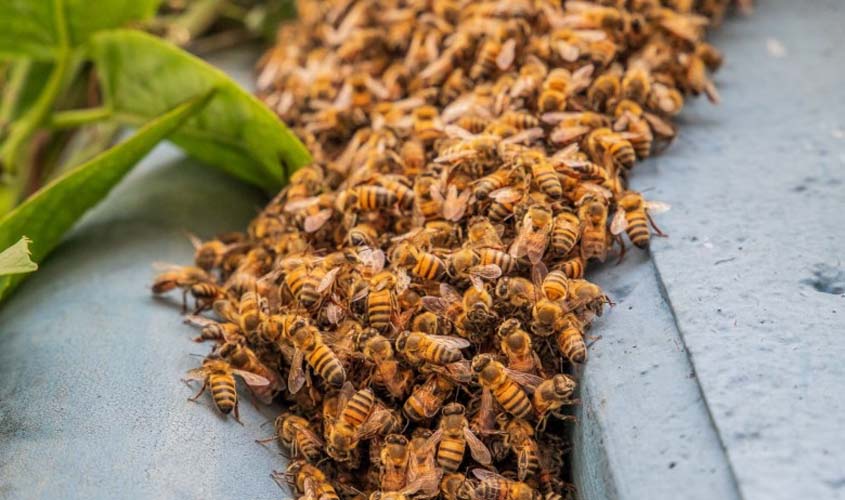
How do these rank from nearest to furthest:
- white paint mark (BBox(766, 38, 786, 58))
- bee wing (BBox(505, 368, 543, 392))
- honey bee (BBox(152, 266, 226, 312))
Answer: bee wing (BBox(505, 368, 543, 392)) → honey bee (BBox(152, 266, 226, 312)) → white paint mark (BBox(766, 38, 786, 58))

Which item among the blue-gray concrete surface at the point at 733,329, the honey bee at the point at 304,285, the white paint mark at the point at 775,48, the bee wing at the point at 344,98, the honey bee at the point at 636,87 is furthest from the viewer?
the bee wing at the point at 344,98

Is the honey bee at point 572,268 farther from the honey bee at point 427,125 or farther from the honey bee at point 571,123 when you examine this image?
the honey bee at point 427,125

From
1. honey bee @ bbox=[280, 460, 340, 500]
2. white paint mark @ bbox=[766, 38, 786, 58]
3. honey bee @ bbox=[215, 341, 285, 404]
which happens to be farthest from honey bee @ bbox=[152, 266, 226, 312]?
white paint mark @ bbox=[766, 38, 786, 58]

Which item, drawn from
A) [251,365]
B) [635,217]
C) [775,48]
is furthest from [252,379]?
[775,48]

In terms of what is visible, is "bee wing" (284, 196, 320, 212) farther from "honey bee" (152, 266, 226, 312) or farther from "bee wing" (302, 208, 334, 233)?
"honey bee" (152, 266, 226, 312)

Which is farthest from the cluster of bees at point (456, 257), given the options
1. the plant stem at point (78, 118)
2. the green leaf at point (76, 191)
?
the plant stem at point (78, 118)

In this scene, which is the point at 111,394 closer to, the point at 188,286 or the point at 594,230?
the point at 188,286

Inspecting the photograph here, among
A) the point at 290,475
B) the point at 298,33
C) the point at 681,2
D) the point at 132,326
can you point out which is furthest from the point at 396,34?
the point at 290,475
